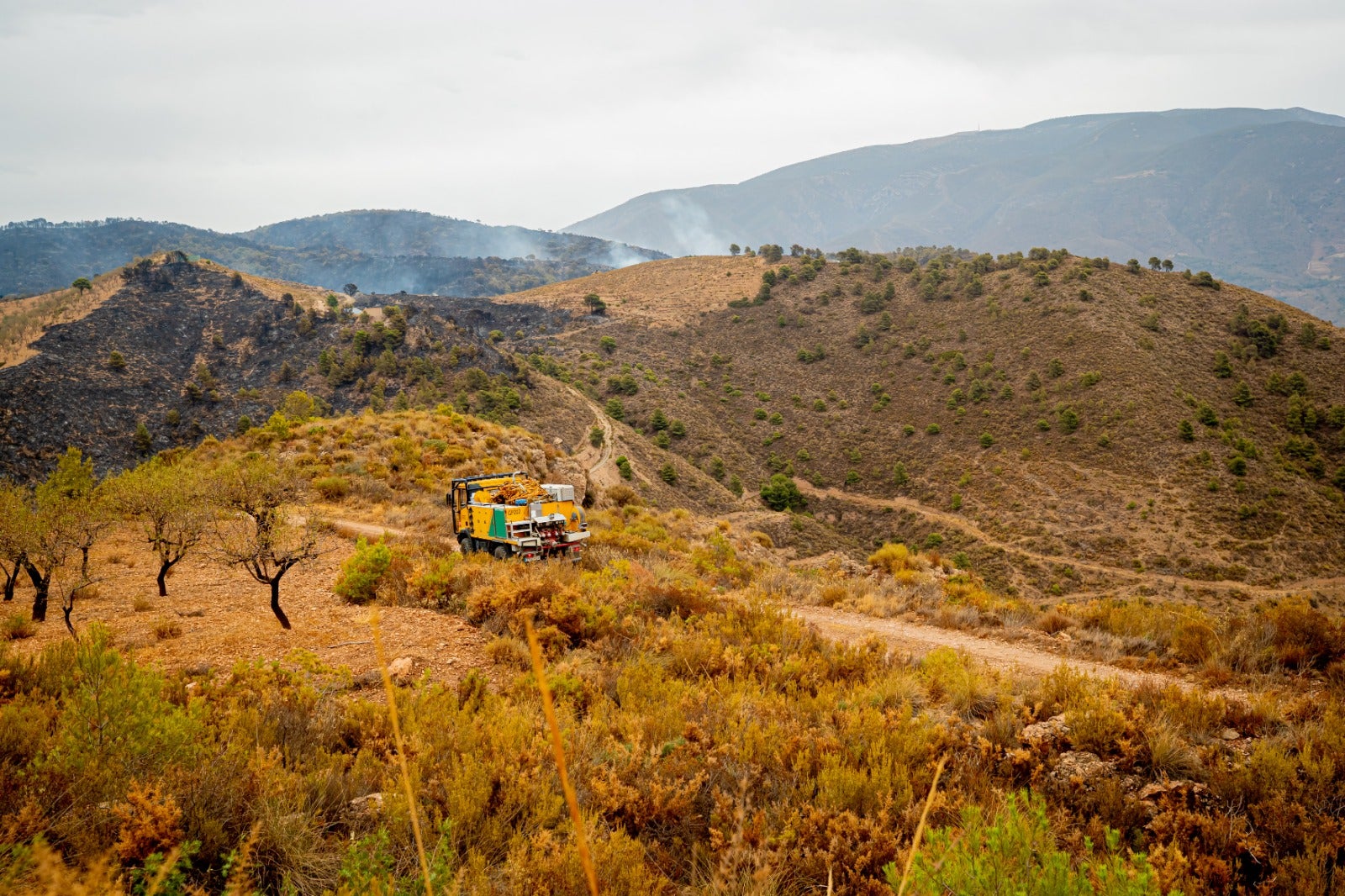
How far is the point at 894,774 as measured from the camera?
4430 millimetres

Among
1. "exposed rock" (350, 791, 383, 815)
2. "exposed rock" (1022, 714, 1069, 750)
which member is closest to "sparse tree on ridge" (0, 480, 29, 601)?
"exposed rock" (350, 791, 383, 815)

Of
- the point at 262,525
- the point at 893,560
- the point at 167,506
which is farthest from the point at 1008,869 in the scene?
the point at 893,560

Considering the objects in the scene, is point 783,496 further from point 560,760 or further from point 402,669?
point 560,760

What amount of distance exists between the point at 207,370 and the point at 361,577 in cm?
5415

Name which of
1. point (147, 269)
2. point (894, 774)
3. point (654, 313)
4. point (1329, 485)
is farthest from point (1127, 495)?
point (147, 269)

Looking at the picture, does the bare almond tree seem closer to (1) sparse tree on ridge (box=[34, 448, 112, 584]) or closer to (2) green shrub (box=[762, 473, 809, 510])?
(1) sparse tree on ridge (box=[34, 448, 112, 584])

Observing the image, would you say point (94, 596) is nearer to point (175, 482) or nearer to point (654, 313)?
point (175, 482)

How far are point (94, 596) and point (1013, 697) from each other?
13323mm

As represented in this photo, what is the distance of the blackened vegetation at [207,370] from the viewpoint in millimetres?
40625

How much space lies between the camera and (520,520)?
1297 centimetres

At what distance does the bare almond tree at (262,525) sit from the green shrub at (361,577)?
0.66 m

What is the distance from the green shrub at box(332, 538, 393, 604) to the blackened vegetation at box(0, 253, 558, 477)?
103ft

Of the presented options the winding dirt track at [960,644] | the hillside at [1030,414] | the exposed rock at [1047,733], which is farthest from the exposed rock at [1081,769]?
the hillside at [1030,414]

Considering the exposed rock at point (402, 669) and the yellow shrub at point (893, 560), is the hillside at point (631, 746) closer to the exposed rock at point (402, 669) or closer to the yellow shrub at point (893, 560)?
the exposed rock at point (402, 669)
